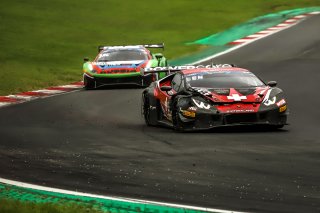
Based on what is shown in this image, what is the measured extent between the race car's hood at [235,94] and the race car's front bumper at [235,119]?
25 cm

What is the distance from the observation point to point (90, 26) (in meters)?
37.1

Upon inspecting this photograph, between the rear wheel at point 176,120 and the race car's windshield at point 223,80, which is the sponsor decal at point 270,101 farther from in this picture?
the rear wheel at point 176,120

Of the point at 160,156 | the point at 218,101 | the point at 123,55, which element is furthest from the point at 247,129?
the point at 123,55

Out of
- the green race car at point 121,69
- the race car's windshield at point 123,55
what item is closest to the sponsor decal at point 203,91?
the green race car at point 121,69

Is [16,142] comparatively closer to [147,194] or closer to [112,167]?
[112,167]

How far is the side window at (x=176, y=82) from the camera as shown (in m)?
15.9

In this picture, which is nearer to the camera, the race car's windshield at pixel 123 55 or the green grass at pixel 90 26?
the race car's windshield at pixel 123 55

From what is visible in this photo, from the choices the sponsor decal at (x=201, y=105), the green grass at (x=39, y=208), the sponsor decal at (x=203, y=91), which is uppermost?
the green grass at (x=39, y=208)

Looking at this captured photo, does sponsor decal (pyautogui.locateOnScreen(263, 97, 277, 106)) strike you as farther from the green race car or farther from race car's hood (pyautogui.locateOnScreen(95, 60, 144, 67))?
race car's hood (pyautogui.locateOnScreen(95, 60, 144, 67))

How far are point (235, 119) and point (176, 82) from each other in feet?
6.90

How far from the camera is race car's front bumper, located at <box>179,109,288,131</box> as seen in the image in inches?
567

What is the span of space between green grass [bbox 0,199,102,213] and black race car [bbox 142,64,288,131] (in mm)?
7037

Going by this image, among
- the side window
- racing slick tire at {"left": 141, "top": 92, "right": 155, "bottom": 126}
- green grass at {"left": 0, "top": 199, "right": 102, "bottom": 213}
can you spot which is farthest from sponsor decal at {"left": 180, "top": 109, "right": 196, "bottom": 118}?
green grass at {"left": 0, "top": 199, "right": 102, "bottom": 213}

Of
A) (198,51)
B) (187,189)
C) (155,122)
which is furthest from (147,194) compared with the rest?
(198,51)
